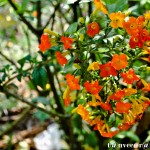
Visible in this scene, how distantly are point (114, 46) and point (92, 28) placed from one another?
9 cm

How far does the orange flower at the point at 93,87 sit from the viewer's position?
0.86m

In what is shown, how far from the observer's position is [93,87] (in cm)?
86

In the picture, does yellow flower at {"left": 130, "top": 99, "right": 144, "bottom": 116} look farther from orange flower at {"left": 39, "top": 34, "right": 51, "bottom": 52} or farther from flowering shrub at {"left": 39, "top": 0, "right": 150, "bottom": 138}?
orange flower at {"left": 39, "top": 34, "right": 51, "bottom": 52}

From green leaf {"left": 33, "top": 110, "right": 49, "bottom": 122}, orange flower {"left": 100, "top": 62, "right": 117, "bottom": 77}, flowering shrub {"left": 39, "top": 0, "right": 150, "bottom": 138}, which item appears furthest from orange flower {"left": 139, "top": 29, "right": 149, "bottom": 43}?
green leaf {"left": 33, "top": 110, "right": 49, "bottom": 122}

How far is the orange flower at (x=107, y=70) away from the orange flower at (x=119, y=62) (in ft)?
0.04

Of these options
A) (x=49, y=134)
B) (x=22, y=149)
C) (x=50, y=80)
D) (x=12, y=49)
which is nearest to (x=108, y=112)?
(x=50, y=80)

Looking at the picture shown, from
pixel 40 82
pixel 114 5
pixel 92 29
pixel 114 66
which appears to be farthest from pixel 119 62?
pixel 40 82

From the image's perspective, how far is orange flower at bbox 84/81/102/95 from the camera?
0.86m

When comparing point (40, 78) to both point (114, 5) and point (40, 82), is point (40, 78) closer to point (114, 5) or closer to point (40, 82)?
point (40, 82)

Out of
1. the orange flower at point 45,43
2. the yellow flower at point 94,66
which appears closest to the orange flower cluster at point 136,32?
the yellow flower at point 94,66

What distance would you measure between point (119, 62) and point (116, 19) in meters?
0.11

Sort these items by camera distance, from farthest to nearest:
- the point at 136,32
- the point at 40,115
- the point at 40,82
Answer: the point at 40,115 → the point at 40,82 → the point at 136,32

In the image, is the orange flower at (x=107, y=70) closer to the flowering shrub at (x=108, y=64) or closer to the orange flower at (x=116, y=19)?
the flowering shrub at (x=108, y=64)

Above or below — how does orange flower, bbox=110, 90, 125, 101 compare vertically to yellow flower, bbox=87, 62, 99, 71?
below
